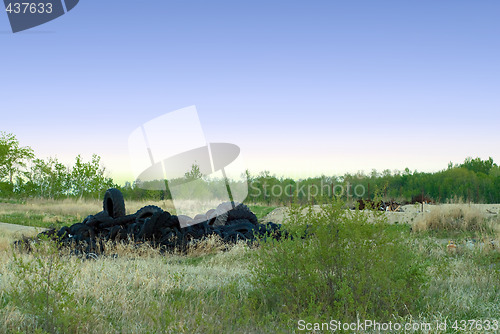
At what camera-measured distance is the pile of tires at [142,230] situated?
8078 millimetres

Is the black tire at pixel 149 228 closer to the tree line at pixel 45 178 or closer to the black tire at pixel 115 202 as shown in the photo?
the black tire at pixel 115 202

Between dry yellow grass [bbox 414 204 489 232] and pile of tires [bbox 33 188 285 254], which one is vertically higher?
pile of tires [bbox 33 188 285 254]

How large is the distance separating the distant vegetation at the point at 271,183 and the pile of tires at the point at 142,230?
16632mm

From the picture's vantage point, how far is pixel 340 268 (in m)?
3.85

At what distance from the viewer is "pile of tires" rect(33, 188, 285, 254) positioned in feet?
26.5

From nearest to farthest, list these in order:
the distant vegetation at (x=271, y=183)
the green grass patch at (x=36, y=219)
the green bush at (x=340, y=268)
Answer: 1. the green bush at (x=340, y=268)
2. the green grass patch at (x=36, y=219)
3. the distant vegetation at (x=271, y=183)

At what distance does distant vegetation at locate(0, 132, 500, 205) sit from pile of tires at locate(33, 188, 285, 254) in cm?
1663

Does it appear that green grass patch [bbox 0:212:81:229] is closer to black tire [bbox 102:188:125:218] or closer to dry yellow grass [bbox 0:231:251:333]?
black tire [bbox 102:188:125:218]

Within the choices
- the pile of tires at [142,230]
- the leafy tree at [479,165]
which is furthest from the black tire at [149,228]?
the leafy tree at [479,165]

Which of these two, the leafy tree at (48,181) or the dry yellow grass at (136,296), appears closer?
the dry yellow grass at (136,296)

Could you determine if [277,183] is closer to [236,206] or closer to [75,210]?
[75,210]

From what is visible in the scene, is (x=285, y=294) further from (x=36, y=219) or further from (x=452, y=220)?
(x=36, y=219)

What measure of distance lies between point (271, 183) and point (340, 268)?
1153 inches

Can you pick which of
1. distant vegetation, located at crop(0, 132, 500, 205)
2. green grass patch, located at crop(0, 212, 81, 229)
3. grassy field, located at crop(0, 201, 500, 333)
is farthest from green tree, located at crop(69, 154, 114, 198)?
grassy field, located at crop(0, 201, 500, 333)
